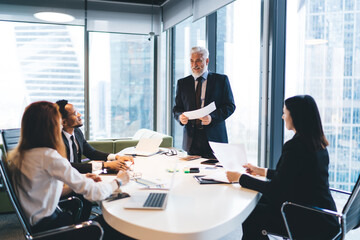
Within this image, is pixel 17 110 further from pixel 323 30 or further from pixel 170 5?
pixel 323 30

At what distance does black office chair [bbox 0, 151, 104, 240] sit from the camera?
4.60ft

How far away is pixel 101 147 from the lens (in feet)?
13.1

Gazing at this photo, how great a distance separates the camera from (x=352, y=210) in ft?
5.30

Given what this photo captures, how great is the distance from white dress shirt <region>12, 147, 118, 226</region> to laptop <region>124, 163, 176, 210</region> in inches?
6.3

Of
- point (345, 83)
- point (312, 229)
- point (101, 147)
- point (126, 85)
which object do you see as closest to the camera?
point (312, 229)

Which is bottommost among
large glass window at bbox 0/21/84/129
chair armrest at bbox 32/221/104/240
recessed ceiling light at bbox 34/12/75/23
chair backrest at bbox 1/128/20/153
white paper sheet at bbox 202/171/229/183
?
chair armrest at bbox 32/221/104/240

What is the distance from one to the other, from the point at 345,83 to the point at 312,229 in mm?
1405

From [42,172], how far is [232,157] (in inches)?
45.1

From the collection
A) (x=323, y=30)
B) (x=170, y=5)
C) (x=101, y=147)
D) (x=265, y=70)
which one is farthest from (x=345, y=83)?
(x=170, y=5)

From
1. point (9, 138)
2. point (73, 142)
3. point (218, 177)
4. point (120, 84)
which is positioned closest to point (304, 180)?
point (218, 177)

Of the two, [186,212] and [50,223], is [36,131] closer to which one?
[50,223]

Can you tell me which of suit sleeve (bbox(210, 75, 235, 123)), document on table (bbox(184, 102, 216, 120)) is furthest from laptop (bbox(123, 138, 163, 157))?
suit sleeve (bbox(210, 75, 235, 123))

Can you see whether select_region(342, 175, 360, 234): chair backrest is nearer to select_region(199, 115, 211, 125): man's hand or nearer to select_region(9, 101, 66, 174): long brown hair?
select_region(199, 115, 211, 125): man's hand

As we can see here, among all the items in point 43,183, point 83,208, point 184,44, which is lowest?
point 83,208
